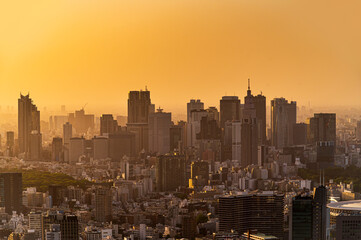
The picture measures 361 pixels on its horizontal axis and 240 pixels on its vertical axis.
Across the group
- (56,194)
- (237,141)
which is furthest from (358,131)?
(56,194)

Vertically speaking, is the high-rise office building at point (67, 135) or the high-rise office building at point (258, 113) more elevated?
the high-rise office building at point (258, 113)

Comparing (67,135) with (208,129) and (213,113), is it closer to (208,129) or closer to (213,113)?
(208,129)

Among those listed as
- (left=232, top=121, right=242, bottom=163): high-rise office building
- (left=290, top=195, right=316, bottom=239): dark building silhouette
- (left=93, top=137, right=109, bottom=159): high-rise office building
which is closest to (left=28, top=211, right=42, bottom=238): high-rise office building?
(left=290, top=195, right=316, bottom=239): dark building silhouette

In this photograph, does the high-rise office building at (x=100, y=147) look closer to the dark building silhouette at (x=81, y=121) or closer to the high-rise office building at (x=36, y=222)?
the dark building silhouette at (x=81, y=121)

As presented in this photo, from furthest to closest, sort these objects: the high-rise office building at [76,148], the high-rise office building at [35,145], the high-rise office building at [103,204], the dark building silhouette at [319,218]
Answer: the high-rise office building at [76,148] < the high-rise office building at [35,145] < the high-rise office building at [103,204] < the dark building silhouette at [319,218]

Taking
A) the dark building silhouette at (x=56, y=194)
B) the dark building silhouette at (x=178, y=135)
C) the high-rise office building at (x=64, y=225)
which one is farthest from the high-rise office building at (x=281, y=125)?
the high-rise office building at (x=64, y=225)

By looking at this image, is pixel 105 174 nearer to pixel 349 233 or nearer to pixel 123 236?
pixel 123 236
